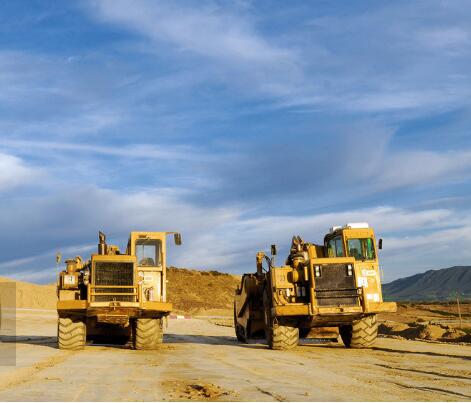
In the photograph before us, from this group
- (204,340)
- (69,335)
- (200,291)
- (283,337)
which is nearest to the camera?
(283,337)

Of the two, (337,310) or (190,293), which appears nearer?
(337,310)

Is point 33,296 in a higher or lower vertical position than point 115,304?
higher

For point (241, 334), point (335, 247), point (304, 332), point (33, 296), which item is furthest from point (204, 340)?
point (33, 296)

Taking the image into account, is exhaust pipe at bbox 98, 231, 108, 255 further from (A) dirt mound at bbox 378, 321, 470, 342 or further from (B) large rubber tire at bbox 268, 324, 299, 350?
(A) dirt mound at bbox 378, 321, 470, 342

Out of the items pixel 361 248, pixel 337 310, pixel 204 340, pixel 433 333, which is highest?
pixel 361 248

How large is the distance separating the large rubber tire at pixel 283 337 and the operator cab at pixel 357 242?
278 cm

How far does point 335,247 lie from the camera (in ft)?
62.5

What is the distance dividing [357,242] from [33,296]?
2294 inches

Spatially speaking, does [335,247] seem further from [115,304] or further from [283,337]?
→ [115,304]

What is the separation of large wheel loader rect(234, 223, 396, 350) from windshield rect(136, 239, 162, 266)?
11.3 ft

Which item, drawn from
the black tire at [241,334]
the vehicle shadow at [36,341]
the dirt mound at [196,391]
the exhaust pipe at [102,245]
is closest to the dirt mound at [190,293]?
the vehicle shadow at [36,341]

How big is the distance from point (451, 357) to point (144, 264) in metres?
9.30

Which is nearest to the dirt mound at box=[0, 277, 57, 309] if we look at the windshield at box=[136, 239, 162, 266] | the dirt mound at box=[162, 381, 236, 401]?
the windshield at box=[136, 239, 162, 266]

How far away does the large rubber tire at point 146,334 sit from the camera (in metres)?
18.6
